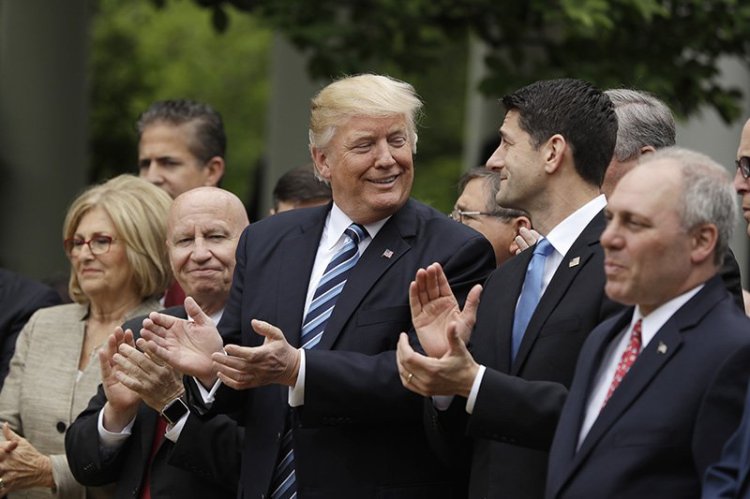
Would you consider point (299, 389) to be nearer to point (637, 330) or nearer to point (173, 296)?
point (637, 330)

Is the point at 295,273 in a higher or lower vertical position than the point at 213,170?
lower

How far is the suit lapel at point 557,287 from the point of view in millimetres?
5484

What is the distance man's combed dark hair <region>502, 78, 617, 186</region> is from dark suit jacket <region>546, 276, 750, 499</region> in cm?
101

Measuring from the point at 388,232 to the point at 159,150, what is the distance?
2946mm

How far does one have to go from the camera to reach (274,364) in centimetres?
570

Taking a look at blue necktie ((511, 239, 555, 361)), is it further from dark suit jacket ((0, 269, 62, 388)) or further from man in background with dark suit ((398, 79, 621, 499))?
dark suit jacket ((0, 269, 62, 388))

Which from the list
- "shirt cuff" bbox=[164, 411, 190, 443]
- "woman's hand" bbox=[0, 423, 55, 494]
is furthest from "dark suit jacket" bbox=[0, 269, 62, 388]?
"shirt cuff" bbox=[164, 411, 190, 443]

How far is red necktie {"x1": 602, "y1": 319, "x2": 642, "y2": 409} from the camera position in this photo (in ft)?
16.3

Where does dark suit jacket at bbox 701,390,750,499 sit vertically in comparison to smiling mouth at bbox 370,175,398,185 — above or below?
below

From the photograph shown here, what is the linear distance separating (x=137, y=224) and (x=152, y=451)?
4.03ft

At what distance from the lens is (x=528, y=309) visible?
5.64 meters

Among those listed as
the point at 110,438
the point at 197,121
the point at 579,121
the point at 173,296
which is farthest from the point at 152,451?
the point at 197,121

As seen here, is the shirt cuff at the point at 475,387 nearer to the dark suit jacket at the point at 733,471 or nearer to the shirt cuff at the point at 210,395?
the dark suit jacket at the point at 733,471

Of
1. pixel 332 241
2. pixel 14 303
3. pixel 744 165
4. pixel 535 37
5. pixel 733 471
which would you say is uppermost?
pixel 535 37
